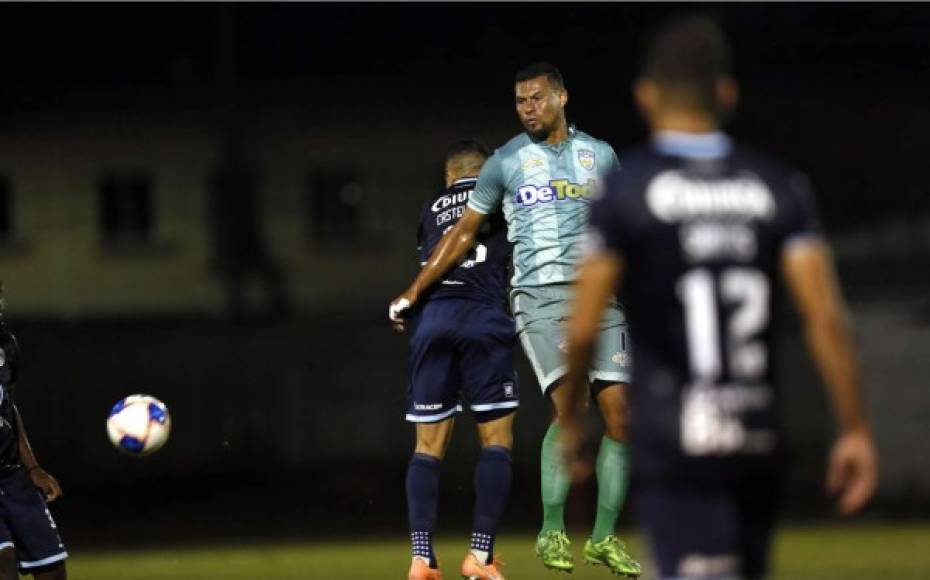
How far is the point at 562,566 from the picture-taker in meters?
7.52

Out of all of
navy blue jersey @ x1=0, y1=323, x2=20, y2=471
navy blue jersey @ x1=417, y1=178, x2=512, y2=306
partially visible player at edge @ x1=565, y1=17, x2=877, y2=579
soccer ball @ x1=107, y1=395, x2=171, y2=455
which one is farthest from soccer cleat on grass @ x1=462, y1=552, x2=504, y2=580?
partially visible player at edge @ x1=565, y1=17, x2=877, y2=579

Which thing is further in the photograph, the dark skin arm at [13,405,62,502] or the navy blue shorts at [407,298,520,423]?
the navy blue shorts at [407,298,520,423]

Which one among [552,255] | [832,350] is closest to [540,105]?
[552,255]

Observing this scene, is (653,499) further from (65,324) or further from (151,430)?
(65,324)

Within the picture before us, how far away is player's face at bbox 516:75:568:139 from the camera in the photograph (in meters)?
7.63

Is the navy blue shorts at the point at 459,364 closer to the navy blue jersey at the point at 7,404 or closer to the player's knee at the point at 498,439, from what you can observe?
the player's knee at the point at 498,439

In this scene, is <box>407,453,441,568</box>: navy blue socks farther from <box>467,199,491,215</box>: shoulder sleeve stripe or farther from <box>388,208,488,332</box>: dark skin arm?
<box>467,199,491,215</box>: shoulder sleeve stripe

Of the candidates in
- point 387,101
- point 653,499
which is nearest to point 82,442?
point 387,101

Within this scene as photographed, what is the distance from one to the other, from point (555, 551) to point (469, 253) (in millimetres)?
1309

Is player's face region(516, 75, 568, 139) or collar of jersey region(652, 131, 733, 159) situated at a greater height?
player's face region(516, 75, 568, 139)

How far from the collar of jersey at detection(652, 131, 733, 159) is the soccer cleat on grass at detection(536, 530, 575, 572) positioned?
12.6ft

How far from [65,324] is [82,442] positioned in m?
0.92

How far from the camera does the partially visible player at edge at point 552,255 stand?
24.8 ft

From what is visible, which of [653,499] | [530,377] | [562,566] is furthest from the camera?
[530,377]
